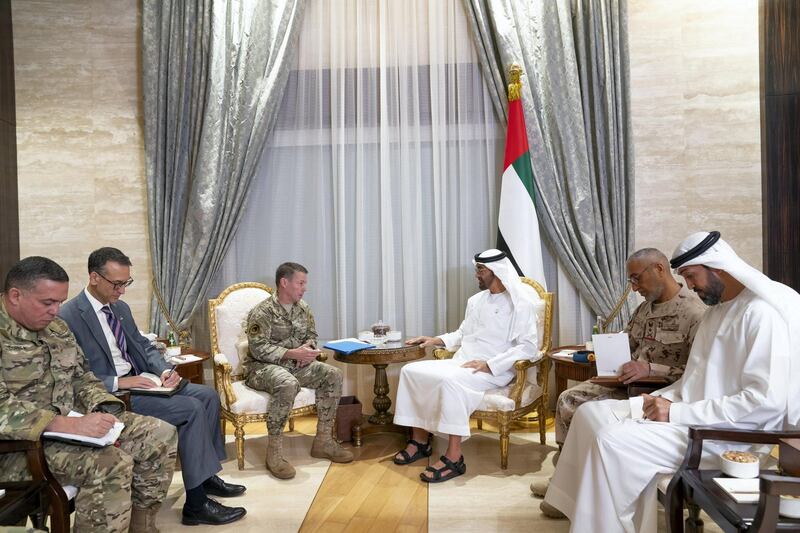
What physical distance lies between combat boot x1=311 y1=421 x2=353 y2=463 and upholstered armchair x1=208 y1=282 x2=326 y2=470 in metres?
0.16

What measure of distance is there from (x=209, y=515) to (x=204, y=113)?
11.1 feet

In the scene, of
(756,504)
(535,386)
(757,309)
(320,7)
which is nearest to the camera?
(756,504)

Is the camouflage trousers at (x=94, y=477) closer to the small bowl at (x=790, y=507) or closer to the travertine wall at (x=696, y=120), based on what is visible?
the small bowl at (x=790, y=507)

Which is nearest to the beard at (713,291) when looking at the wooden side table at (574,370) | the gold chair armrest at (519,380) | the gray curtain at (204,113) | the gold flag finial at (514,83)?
the wooden side table at (574,370)

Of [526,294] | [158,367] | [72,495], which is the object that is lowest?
[72,495]

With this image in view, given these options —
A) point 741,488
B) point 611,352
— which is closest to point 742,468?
point 741,488

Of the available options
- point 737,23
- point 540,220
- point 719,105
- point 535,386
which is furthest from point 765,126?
point 535,386

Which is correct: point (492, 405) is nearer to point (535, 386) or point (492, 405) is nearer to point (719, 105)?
point (535, 386)

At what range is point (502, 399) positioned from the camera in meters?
4.38

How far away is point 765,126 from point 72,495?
543cm

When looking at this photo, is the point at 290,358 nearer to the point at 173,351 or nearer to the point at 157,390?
the point at 173,351

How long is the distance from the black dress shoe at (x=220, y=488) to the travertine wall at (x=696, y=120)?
374cm

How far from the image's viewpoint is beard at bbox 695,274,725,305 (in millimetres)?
3020

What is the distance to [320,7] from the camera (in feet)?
19.0
